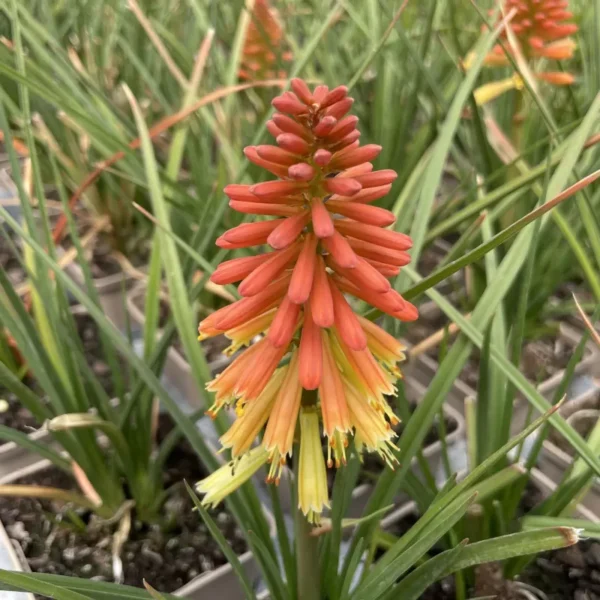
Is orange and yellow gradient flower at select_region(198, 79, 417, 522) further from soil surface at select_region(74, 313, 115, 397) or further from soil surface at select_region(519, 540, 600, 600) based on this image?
soil surface at select_region(74, 313, 115, 397)

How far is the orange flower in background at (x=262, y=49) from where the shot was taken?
1.17 metres

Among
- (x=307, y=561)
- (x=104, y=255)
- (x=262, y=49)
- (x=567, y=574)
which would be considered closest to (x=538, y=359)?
(x=567, y=574)

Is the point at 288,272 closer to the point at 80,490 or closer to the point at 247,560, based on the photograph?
the point at 247,560

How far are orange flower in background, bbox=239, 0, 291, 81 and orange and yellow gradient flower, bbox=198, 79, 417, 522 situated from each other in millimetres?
845

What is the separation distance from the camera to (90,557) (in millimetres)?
763

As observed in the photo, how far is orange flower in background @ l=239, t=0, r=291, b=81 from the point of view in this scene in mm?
1172

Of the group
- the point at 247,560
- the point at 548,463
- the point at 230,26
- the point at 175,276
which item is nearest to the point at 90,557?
the point at 247,560

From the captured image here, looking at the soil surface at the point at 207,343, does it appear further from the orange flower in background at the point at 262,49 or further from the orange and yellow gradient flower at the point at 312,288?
the orange and yellow gradient flower at the point at 312,288

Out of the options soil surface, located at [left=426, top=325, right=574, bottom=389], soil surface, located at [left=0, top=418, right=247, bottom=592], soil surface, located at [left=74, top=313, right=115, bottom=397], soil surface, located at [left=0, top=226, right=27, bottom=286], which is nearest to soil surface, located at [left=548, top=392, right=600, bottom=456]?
soil surface, located at [left=426, top=325, right=574, bottom=389]

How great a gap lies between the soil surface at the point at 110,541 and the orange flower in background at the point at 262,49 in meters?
0.89

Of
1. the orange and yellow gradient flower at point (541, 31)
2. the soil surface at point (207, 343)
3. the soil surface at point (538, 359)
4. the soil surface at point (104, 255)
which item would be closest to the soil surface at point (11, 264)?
the soil surface at point (104, 255)

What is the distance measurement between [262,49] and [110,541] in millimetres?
998

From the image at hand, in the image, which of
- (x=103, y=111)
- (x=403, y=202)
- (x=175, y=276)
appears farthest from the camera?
(x=103, y=111)

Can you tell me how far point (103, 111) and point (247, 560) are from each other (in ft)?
2.53
